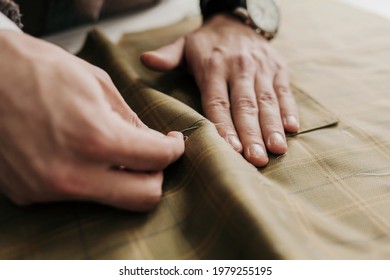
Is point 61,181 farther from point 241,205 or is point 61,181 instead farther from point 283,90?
point 283,90

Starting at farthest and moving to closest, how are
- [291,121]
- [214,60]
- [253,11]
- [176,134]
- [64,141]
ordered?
[253,11] < [214,60] < [291,121] < [176,134] < [64,141]

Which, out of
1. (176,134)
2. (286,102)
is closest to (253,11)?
(286,102)

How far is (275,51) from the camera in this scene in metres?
0.90

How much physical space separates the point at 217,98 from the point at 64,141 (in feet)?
1.13

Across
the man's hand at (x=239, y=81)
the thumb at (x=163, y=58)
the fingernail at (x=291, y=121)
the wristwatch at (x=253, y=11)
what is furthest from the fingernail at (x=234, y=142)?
the wristwatch at (x=253, y=11)

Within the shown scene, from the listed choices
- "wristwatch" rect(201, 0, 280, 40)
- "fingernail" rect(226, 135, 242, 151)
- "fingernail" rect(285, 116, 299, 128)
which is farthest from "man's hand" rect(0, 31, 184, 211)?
"wristwatch" rect(201, 0, 280, 40)

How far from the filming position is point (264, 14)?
0.98m

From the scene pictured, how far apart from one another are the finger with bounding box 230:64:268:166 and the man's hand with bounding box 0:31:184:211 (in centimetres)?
17

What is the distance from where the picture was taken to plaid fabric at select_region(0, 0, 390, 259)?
18.3 inches

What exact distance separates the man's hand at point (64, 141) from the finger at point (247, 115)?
0.17 metres

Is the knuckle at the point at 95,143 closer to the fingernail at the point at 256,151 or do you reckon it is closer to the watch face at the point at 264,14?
the fingernail at the point at 256,151

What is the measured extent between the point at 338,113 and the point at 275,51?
24cm

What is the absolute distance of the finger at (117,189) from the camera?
1.52 feet
